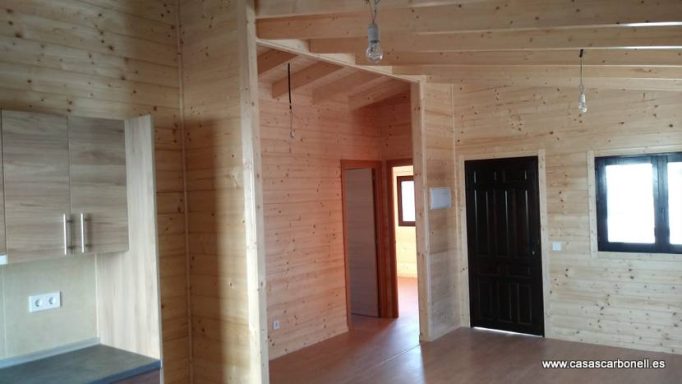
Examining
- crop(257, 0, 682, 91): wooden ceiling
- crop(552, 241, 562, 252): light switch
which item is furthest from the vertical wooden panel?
crop(552, 241, 562, 252): light switch

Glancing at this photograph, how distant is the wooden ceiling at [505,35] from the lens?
3.08 metres

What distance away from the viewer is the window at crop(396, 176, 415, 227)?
429 inches

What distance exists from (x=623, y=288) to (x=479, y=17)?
3.62 metres

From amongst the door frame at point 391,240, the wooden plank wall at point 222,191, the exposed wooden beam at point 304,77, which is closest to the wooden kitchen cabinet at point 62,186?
the wooden plank wall at point 222,191

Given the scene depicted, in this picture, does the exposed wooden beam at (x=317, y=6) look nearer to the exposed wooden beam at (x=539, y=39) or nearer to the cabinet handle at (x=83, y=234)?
the exposed wooden beam at (x=539, y=39)

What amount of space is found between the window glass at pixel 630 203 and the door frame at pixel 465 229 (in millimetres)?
663

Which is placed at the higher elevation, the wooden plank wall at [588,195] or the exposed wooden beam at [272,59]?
the exposed wooden beam at [272,59]

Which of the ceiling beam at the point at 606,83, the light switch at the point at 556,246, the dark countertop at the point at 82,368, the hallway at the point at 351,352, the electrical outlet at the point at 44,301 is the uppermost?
the ceiling beam at the point at 606,83

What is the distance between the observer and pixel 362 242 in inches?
296

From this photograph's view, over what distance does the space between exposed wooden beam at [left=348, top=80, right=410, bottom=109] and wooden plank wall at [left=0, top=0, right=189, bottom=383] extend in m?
3.25

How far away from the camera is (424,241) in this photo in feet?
19.8

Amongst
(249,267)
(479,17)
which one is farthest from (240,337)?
(479,17)

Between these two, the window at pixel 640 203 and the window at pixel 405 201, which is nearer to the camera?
the window at pixel 640 203

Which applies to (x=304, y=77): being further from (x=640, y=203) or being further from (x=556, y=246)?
(x=640, y=203)
